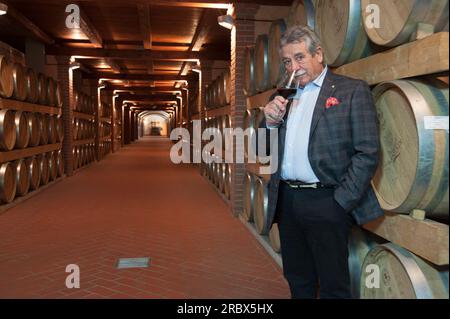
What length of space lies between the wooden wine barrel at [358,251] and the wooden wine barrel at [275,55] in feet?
6.62

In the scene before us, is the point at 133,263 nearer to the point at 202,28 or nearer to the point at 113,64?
the point at 202,28

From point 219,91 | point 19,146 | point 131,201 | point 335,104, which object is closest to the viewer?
point 335,104

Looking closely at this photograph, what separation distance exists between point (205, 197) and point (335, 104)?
618 centimetres

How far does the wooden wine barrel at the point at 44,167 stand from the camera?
28.0ft

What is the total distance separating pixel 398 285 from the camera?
6.97ft

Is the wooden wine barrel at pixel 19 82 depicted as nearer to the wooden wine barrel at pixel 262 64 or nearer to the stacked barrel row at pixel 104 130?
the wooden wine barrel at pixel 262 64

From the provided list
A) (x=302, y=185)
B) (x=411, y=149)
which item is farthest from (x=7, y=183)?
(x=411, y=149)

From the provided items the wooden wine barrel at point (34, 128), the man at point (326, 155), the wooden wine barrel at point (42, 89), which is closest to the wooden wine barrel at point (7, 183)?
the wooden wine barrel at point (34, 128)

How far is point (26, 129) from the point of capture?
7.39 m

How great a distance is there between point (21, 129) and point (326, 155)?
632 cm

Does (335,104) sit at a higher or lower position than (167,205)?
higher

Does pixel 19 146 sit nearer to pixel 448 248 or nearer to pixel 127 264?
pixel 127 264

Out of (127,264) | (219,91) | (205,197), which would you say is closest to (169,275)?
(127,264)

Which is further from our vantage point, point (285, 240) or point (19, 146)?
point (19, 146)
